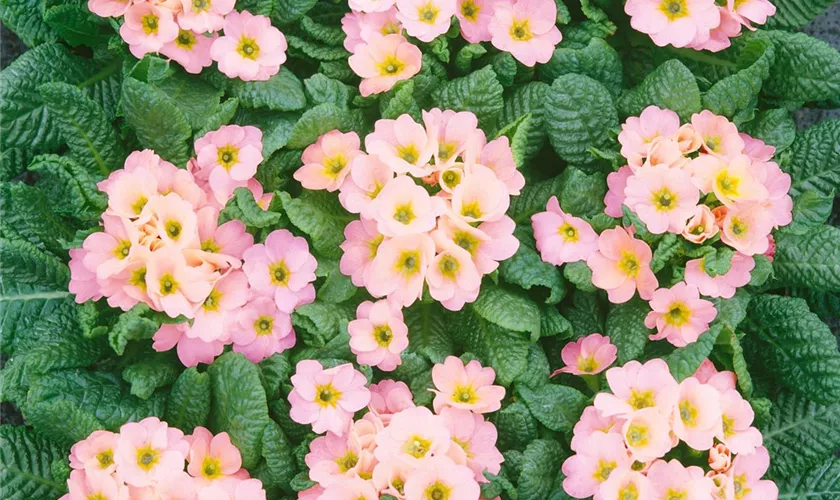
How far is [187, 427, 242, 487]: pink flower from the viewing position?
153 cm

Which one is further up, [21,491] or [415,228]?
[415,228]

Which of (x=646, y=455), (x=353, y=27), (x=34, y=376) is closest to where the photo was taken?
(x=646, y=455)

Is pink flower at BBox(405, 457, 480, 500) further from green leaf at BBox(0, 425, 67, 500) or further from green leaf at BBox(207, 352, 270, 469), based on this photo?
green leaf at BBox(0, 425, 67, 500)

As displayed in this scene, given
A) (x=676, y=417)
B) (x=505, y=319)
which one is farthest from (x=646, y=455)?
(x=505, y=319)

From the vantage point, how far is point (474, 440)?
154 cm

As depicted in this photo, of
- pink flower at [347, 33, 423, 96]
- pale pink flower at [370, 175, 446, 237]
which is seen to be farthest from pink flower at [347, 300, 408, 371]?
pink flower at [347, 33, 423, 96]

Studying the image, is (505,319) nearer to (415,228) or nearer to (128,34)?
(415,228)

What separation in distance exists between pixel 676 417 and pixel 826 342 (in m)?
0.35

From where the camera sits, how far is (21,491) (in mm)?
1577

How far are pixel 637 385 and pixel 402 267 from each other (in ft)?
1.35

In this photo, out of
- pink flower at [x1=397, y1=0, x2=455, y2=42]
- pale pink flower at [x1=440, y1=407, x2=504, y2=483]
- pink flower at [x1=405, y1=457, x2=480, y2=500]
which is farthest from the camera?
pink flower at [x1=397, y1=0, x2=455, y2=42]

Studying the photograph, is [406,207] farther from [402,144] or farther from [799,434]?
[799,434]

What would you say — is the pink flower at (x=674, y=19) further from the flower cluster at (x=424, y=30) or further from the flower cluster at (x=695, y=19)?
the flower cluster at (x=424, y=30)

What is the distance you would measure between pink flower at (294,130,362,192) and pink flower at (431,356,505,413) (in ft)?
1.16
